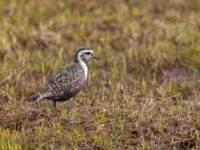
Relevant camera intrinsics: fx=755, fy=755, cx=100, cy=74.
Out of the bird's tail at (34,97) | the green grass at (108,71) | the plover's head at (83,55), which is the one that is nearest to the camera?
the green grass at (108,71)

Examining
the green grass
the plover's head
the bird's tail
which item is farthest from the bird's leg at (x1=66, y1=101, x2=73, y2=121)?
the plover's head

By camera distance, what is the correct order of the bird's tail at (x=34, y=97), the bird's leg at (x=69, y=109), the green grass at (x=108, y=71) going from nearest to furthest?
the green grass at (x=108, y=71), the bird's leg at (x=69, y=109), the bird's tail at (x=34, y=97)

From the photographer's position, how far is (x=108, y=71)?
37.9 feet

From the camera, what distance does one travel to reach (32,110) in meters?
8.91

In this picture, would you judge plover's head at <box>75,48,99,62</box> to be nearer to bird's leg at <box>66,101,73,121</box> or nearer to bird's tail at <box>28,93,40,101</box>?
bird's leg at <box>66,101,73,121</box>

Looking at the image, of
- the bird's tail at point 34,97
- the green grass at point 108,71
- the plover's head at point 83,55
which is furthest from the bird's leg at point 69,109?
the plover's head at point 83,55

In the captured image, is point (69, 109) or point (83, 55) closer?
point (69, 109)

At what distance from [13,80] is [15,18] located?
154 inches

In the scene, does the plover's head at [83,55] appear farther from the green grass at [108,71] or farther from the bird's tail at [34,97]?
the bird's tail at [34,97]

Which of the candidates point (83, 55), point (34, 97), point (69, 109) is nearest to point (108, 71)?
point (83, 55)

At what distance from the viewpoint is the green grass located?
813cm

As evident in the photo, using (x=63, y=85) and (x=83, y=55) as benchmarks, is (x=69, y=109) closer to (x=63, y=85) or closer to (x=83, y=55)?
(x=63, y=85)

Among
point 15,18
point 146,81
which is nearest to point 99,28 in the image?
point 15,18

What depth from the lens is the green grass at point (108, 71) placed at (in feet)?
26.7
